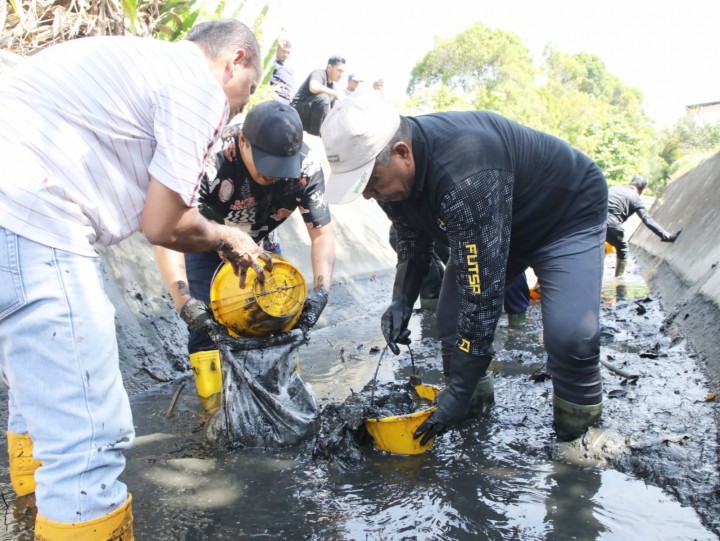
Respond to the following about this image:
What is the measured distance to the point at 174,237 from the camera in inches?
72.7

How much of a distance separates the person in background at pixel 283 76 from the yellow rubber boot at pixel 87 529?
740cm

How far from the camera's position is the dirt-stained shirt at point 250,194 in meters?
3.28

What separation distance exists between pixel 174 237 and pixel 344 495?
1412mm

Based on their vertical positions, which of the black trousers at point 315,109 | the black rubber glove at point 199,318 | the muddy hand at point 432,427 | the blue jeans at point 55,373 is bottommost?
the muddy hand at point 432,427

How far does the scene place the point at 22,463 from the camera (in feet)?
7.82

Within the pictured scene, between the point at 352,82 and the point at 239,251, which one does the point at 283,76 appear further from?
the point at 239,251

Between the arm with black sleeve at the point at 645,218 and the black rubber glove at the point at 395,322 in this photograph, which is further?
the arm with black sleeve at the point at 645,218

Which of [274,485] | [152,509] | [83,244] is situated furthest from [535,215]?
[152,509]

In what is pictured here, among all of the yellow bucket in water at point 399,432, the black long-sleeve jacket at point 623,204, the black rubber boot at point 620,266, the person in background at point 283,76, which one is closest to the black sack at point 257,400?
the yellow bucket in water at point 399,432

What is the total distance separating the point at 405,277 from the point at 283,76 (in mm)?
6146

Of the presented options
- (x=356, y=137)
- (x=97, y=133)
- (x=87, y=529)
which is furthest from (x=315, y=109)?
(x=87, y=529)

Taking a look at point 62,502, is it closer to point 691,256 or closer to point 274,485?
point 274,485

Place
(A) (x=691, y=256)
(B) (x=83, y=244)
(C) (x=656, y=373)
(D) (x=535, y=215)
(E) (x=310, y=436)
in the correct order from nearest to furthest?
1. (B) (x=83, y=244)
2. (D) (x=535, y=215)
3. (E) (x=310, y=436)
4. (C) (x=656, y=373)
5. (A) (x=691, y=256)

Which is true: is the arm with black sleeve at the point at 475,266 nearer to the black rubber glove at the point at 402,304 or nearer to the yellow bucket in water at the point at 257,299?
the black rubber glove at the point at 402,304
